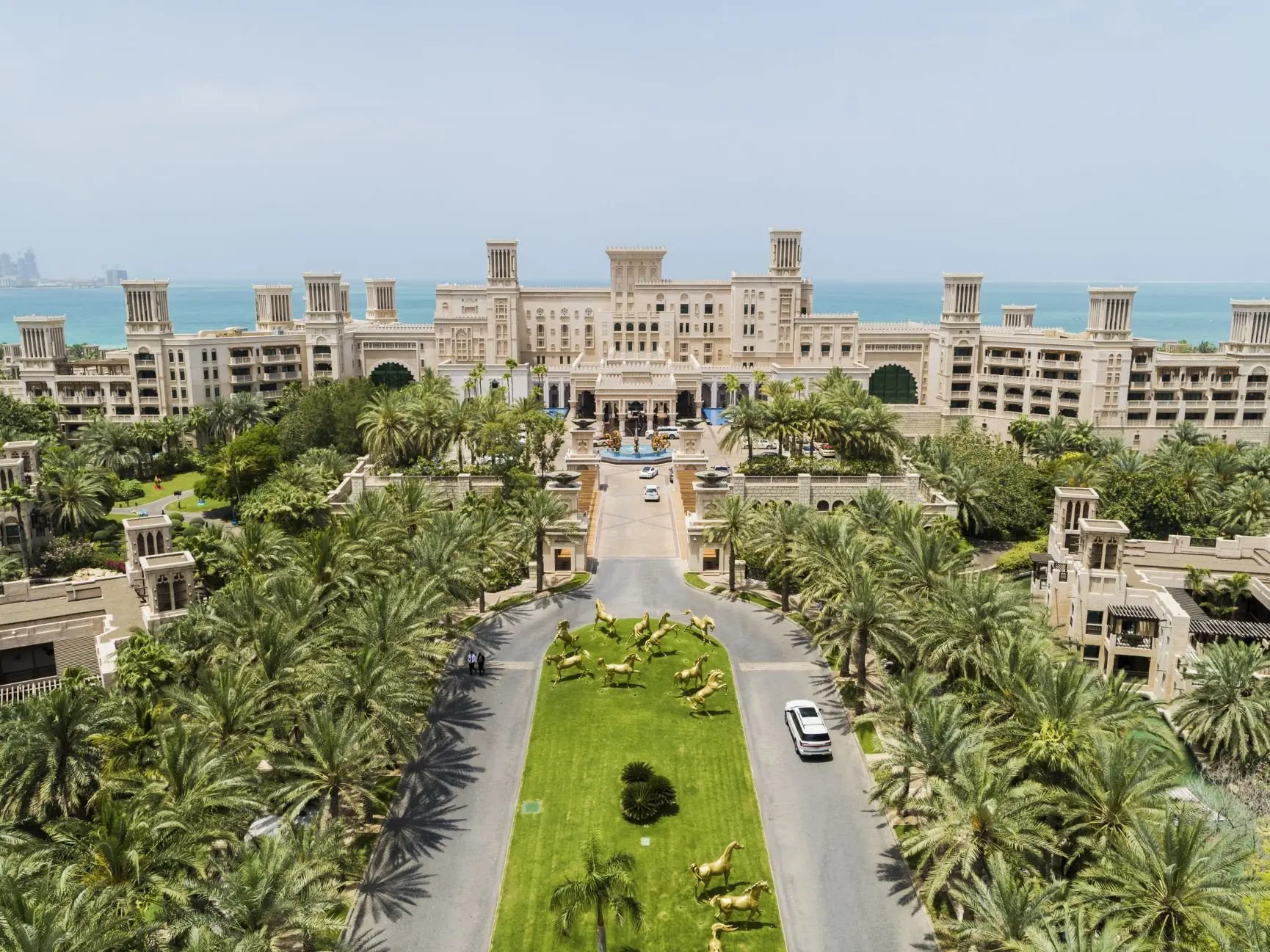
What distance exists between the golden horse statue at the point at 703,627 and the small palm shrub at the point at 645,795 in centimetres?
1375

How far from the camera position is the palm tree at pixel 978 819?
99.1ft

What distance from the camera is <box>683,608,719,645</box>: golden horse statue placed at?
53062mm

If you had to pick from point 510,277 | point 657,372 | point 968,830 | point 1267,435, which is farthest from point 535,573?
point 1267,435

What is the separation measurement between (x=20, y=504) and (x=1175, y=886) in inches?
2792

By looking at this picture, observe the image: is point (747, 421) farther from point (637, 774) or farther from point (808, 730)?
point (637, 774)

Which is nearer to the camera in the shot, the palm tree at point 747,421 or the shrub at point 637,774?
the shrub at point 637,774

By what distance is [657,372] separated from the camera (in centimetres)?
11594

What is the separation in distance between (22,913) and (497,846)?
15868mm

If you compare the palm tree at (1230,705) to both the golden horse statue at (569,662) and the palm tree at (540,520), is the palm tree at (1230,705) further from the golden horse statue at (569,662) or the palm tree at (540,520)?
the palm tree at (540,520)

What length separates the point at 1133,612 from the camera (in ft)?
168

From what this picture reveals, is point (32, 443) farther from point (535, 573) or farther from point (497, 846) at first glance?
point (497, 846)

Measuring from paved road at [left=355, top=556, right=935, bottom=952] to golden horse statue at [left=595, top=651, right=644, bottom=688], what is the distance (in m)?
4.12

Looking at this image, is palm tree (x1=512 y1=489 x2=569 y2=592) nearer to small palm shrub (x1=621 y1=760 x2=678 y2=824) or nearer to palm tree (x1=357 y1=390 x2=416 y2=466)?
palm tree (x1=357 y1=390 x2=416 y2=466)

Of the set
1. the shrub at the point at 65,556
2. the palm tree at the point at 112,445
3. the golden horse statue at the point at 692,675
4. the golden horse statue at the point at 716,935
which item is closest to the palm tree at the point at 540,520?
the golden horse statue at the point at 692,675
